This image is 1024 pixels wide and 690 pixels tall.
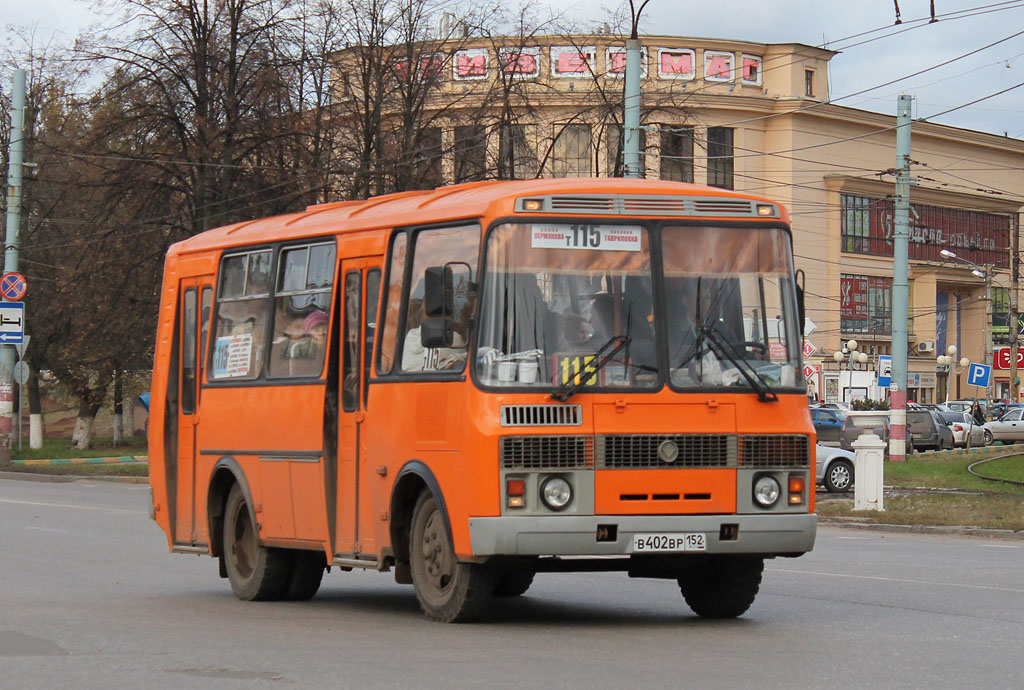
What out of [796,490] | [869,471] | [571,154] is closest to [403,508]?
[796,490]

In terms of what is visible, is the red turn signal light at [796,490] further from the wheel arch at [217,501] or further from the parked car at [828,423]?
the parked car at [828,423]

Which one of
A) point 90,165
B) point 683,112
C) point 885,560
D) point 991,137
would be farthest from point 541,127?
point 991,137

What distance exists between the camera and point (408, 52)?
47.4 metres

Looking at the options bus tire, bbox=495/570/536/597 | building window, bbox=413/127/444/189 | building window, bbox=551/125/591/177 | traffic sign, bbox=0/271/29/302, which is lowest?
bus tire, bbox=495/570/536/597

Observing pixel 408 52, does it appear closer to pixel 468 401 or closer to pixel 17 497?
pixel 17 497

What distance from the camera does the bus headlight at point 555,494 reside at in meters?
10.9

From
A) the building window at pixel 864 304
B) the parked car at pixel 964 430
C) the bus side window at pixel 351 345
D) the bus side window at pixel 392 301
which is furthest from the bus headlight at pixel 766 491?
the building window at pixel 864 304

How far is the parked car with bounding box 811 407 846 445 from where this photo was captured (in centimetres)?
5050

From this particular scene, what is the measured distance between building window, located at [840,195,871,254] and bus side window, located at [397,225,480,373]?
77210mm

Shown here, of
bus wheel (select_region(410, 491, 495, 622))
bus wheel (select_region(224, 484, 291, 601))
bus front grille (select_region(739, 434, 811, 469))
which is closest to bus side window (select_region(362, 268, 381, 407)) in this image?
bus wheel (select_region(410, 491, 495, 622))

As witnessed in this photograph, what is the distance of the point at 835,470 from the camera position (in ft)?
112

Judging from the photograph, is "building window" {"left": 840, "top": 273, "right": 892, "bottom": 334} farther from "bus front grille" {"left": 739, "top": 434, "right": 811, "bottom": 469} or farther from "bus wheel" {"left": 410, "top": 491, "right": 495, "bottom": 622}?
"bus wheel" {"left": 410, "top": 491, "right": 495, "bottom": 622}

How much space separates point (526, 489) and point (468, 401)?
0.67m

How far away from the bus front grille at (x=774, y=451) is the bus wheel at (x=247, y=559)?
4.52 metres
